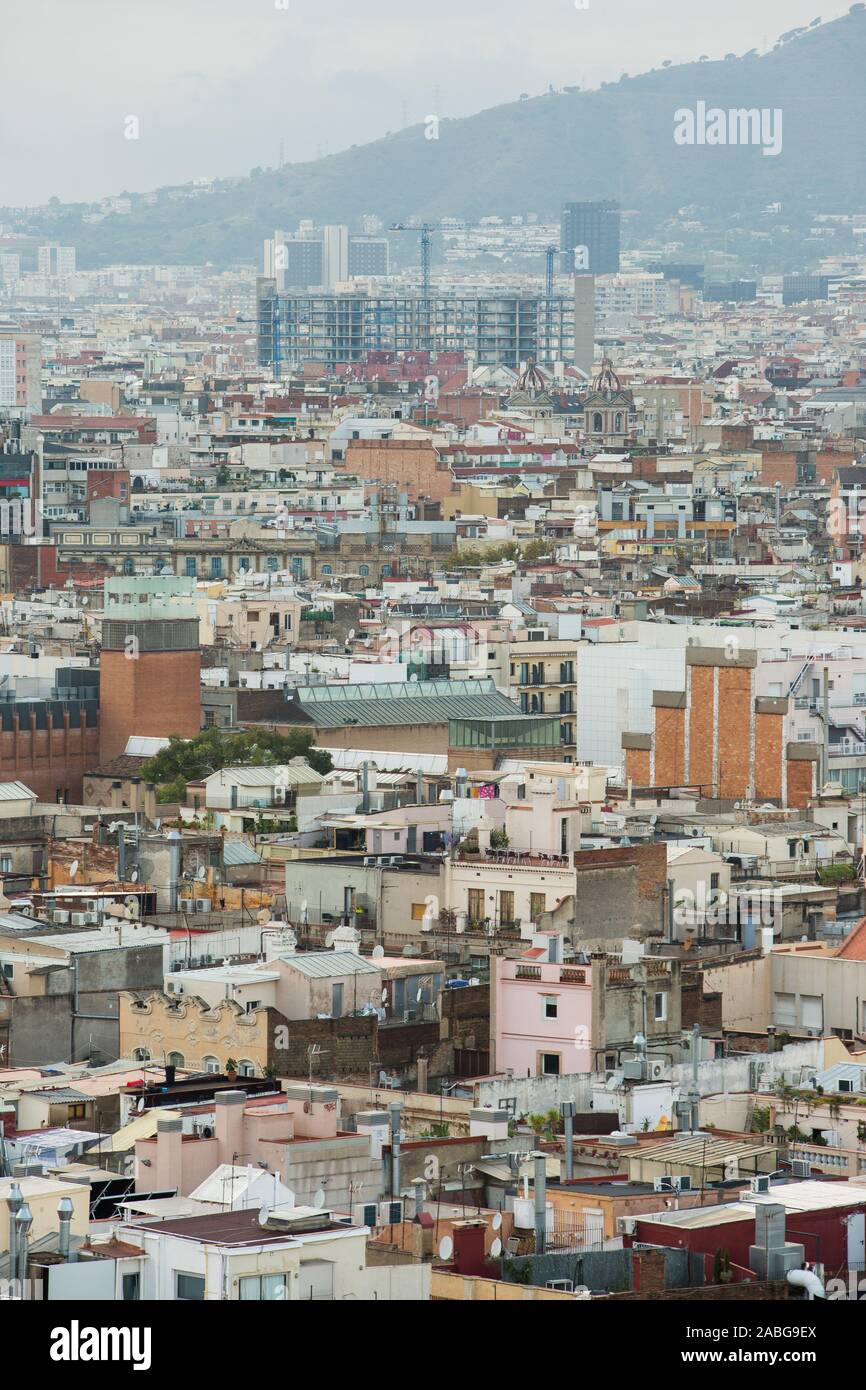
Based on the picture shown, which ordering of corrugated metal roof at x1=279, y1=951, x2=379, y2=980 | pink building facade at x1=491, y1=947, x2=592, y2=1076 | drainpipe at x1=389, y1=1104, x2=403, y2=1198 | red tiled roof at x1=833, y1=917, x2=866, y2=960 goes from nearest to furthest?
drainpipe at x1=389, y1=1104, x2=403, y2=1198
pink building facade at x1=491, y1=947, x2=592, y2=1076
corrugated metal roof at x1=279, y1=951, x2=379, y2=980
red tiled roof at x1=833, y1=917, x2=866, y2=960

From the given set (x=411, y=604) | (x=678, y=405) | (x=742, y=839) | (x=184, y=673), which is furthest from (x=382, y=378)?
(x=742, y=839)

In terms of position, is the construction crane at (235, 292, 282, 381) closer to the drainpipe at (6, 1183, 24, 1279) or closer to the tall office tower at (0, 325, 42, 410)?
the tall office tower at (0, 325, 42, 410)

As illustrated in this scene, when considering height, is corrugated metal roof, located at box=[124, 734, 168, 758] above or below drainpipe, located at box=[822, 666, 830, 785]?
below

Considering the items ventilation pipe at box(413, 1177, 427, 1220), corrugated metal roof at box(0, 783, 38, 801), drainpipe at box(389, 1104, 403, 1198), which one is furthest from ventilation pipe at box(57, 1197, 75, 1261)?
corrugated metal roof at box(0, 783, 38, 801)

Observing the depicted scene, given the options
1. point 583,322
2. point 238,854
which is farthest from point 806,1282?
point 583,322

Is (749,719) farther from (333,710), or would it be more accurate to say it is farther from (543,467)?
(543,467)

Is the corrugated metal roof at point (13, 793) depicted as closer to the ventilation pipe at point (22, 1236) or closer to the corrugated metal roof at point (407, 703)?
the corrugated metal roof at point (407, 703)
